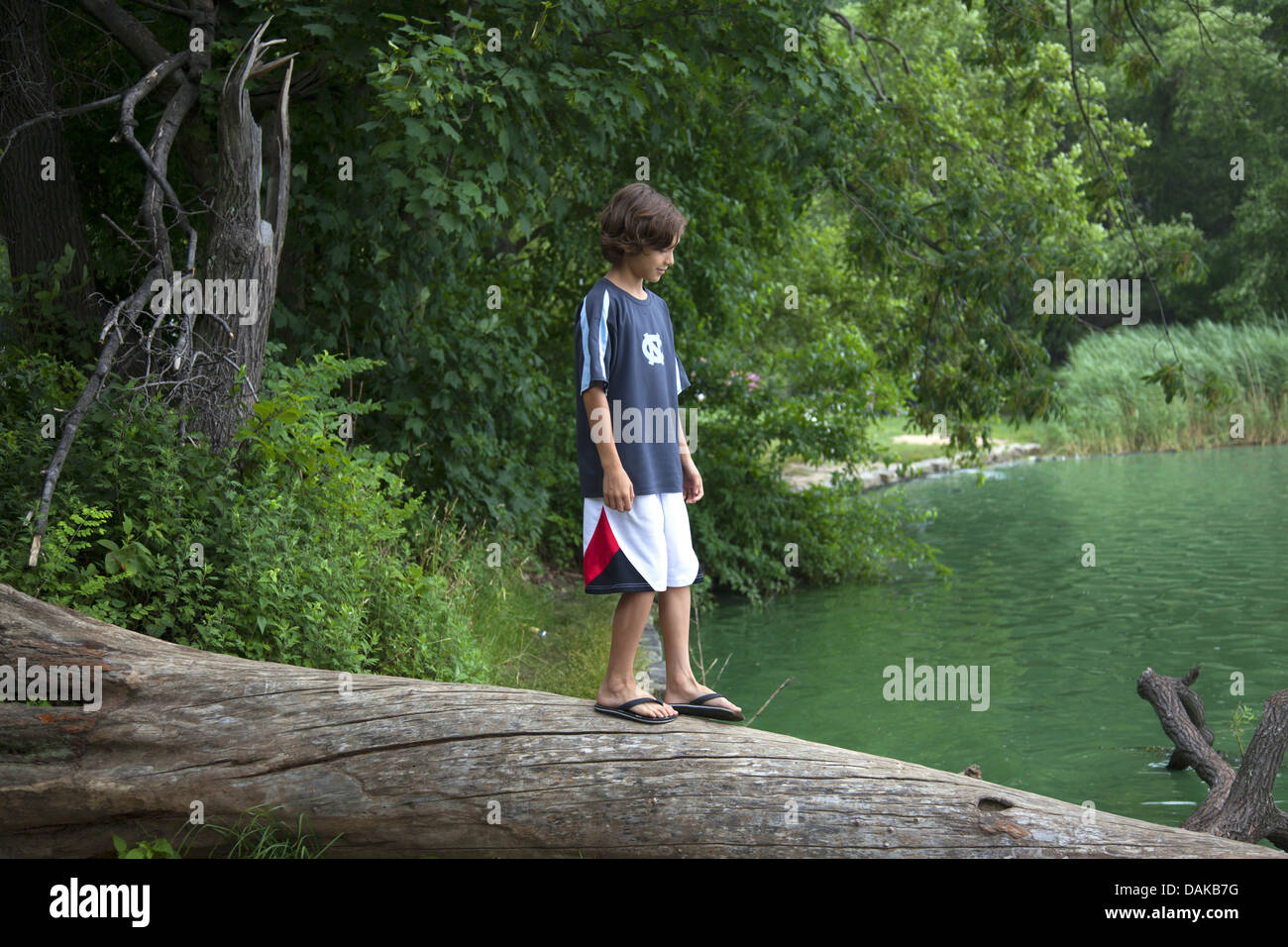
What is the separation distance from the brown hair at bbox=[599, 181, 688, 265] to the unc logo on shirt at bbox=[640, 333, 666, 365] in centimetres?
35

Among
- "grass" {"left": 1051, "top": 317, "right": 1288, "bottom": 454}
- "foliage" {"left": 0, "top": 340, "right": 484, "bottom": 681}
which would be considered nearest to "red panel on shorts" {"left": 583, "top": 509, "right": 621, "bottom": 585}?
"foliage" {"left": 0, "top": 340, "right": 484, "bottom": 681}

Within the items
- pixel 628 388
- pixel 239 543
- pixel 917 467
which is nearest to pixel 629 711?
pixel 628 388

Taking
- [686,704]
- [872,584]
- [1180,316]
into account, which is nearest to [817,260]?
[872,584]

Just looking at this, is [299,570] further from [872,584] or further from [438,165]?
[872,584]

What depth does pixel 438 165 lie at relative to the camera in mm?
9047

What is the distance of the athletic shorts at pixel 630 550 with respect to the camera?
4484mm

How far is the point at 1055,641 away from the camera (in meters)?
11.3

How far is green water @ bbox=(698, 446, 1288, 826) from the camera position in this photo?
805 centimetres

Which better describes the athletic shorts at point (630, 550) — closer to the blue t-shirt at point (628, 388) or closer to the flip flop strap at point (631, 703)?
the blue t-shirt at point (628, 388)

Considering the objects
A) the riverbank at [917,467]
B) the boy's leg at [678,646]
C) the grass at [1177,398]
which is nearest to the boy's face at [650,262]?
the boy's leg at [678,646]

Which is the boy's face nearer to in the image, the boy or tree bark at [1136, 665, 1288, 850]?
the boy

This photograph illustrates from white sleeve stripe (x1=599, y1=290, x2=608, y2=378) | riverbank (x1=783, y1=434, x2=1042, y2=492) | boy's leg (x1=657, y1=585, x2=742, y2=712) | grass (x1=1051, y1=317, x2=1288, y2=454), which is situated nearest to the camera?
white sleeve stripe (x1=599, y1=290, x2=608, y2=378)

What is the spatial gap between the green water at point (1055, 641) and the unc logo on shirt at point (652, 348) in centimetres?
415

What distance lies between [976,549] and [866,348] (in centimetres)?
431
